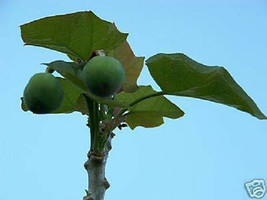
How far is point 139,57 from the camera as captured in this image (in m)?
1.20

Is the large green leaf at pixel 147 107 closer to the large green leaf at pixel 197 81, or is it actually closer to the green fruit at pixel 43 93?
the large green leaf at pixel 197 81

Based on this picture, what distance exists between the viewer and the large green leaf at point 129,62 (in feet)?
3.80

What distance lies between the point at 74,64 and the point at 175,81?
0.61 feet

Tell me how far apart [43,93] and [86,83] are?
2.9 inches

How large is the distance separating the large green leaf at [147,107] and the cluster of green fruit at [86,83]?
0.17 meters

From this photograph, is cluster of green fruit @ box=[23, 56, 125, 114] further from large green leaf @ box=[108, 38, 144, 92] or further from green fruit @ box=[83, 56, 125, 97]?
large green leaf @ box=[108, 38, 144, 92]

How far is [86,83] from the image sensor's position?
37.0 inches

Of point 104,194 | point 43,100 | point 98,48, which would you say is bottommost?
point 104,194

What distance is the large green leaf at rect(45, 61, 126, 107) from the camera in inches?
37.2

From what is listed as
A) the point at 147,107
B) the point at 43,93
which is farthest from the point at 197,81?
the point at 43,93

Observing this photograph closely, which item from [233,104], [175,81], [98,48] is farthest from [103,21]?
[233,104]

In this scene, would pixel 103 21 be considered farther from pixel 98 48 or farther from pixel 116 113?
pixel 116 113

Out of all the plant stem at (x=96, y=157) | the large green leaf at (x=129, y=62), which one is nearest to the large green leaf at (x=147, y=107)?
the large green leaf at (x=129, y=62)

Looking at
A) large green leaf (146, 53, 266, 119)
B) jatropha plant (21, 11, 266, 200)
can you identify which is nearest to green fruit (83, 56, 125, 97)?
jatropha plant (21, 11, 266, 200)
